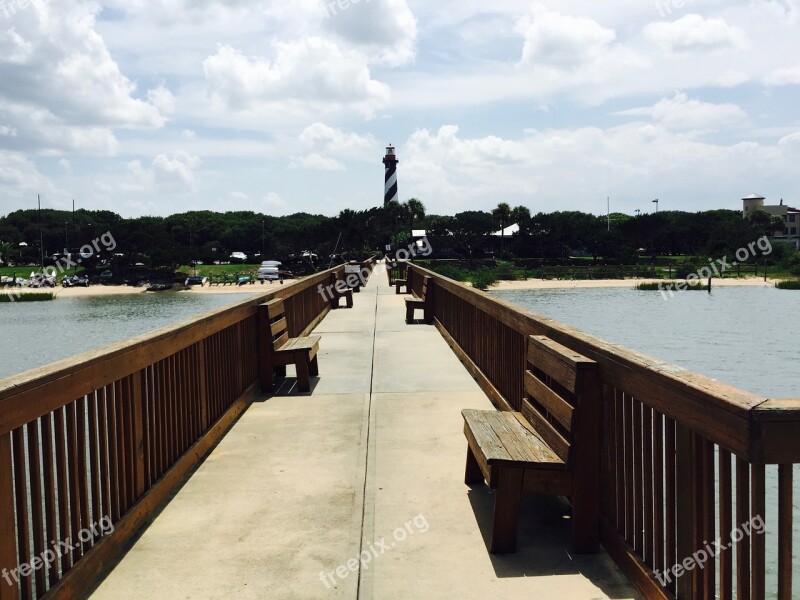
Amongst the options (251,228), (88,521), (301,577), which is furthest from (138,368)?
(251,228)

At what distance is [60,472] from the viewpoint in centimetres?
312

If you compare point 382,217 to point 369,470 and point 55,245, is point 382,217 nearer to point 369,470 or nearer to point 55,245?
point 55,245

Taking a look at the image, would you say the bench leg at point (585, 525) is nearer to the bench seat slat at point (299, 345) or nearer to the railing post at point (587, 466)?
the railing post at point (587, 466)

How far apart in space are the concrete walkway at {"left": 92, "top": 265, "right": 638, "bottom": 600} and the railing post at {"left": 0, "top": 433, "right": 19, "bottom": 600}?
2.59ft

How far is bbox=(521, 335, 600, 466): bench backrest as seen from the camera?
11.7 ft

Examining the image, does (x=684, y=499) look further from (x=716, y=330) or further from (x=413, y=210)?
(x=413, y=210)

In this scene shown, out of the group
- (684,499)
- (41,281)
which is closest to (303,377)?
(684,499)

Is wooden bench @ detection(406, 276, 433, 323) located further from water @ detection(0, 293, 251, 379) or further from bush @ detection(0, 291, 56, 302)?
bush @ detection(0, 291, 56, 302)

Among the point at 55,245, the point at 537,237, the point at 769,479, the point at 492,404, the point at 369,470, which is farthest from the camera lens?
the point at 55,245

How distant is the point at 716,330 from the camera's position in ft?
122

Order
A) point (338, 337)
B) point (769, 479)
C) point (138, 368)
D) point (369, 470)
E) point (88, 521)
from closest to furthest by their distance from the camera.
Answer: point (88, 521) → point (138, 368) → point (369, 470) → point (769, 479) → point (338, 337)

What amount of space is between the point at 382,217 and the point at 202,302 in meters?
54.9

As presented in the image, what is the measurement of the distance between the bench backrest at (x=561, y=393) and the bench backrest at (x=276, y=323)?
4.11 metres

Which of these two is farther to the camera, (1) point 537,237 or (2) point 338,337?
(1) point 537,237
